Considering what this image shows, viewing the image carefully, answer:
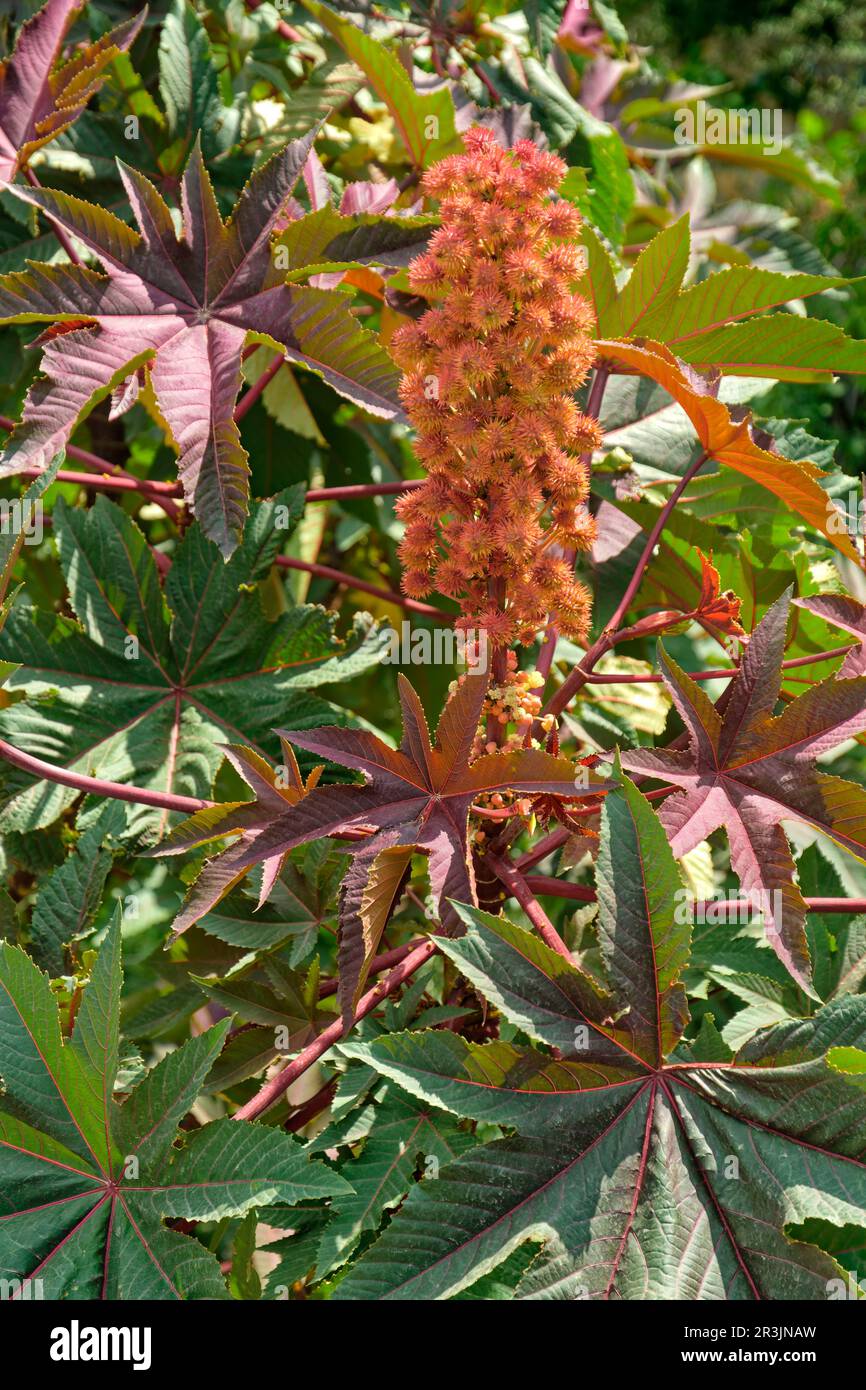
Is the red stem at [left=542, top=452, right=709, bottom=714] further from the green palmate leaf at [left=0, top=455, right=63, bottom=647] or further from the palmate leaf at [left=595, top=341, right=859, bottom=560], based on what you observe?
the green palmate leaf at [left=0, top=455, right=63, bottom=647]

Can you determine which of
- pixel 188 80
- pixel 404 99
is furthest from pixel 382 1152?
pixel 188 80

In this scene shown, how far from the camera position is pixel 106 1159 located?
3.38 feet

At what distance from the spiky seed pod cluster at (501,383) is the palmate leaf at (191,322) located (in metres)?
0.14

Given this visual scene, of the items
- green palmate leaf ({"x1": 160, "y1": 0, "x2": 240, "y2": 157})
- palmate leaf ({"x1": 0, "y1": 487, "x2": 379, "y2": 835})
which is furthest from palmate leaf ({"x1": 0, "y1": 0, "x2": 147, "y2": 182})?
palmate leaf ({"x1": 0, "y1": 487, "x2": 379, "y2": 835})

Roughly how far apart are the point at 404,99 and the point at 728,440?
653 millimetres

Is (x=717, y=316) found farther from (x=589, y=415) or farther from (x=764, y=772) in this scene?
(x=764, y=772)

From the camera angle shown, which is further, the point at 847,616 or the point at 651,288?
the point at 651,288

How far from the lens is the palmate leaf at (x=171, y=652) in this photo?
1.38 metres

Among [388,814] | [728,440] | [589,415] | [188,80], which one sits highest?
[188,80]

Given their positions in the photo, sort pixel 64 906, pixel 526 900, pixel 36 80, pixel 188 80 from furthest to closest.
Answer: pixel 188 80
pixel 36 80
pixel 64 906
pixel 526 900

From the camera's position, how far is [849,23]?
32.0ft
